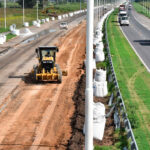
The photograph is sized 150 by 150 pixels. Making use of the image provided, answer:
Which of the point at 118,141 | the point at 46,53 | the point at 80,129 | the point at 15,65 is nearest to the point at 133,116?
the point at 80,129

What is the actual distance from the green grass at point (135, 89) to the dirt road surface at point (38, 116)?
2.92m

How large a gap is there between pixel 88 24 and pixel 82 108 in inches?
364

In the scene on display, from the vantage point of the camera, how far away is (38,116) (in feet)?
58.5

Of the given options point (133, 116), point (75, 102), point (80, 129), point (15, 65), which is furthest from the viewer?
point (15, 65)

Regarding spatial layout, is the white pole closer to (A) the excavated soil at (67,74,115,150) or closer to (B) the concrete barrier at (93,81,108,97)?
(A) the excavated soil at (67,74,115,150)

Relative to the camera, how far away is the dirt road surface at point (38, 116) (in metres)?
14.6

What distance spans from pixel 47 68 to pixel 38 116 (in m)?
6.93

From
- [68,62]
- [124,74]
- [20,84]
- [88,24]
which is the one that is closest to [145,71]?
[124,74]

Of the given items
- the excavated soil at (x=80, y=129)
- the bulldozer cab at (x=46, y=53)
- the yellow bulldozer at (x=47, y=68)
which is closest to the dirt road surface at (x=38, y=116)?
the excavated soil at (x=80, y=129)

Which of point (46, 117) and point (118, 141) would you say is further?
point (46, 117)

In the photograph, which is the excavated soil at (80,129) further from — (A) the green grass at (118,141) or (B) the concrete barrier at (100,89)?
(B) the concrete barrier at (100,89)

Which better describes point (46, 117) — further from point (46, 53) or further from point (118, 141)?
point (46, 53)

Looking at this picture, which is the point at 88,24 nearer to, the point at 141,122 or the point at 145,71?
the point at 141,122

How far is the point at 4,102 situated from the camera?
20.5m
